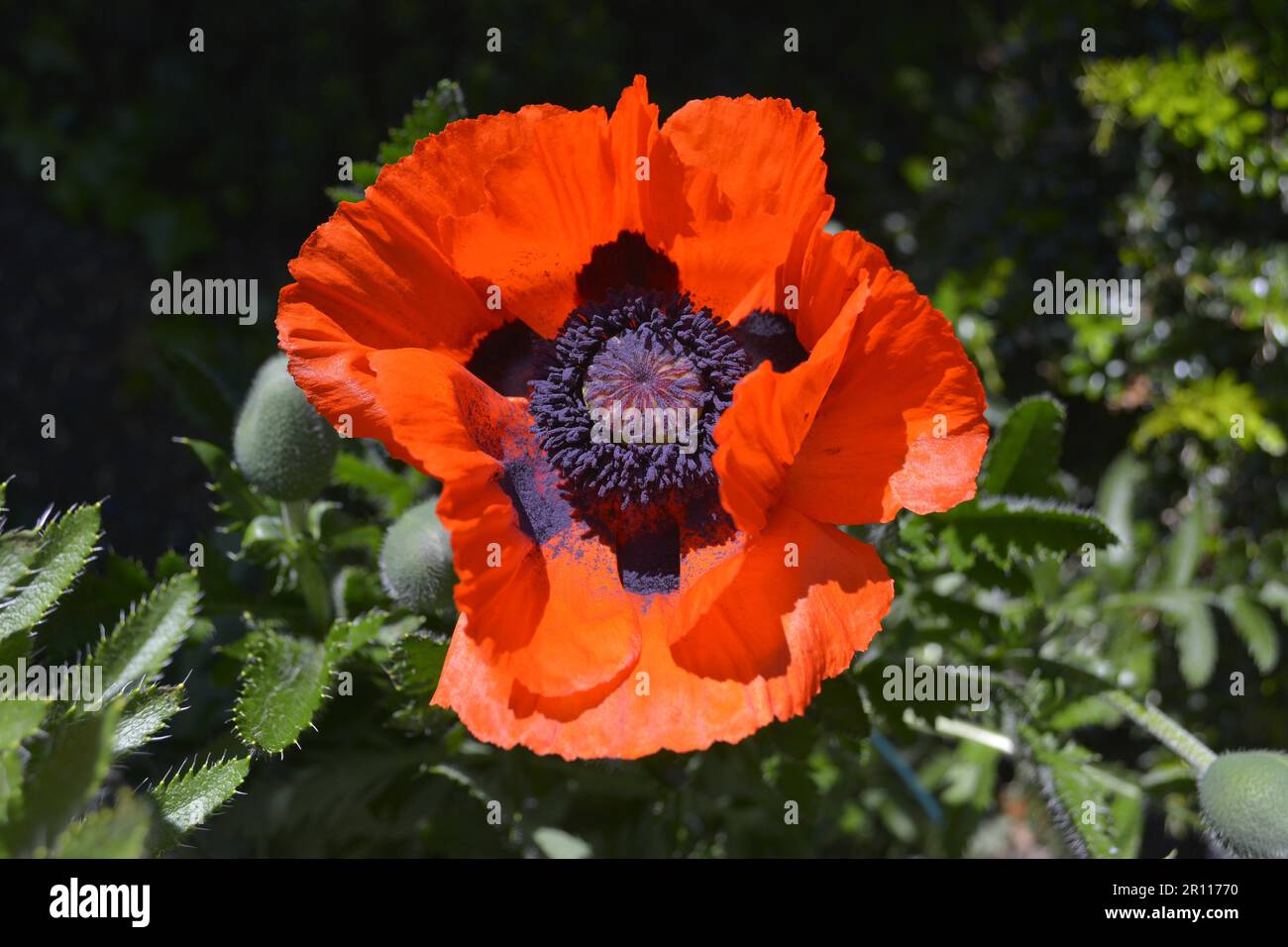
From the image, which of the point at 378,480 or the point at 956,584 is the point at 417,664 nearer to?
the point at 378,480

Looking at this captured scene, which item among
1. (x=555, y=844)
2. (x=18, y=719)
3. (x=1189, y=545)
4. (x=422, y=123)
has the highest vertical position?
(x=422, y=123)

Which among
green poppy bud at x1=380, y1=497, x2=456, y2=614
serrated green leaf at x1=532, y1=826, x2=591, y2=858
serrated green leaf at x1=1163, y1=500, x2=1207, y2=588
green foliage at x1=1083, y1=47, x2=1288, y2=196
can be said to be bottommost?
serrated green leaf at x1=532, y1=826, x2=591, y2=858

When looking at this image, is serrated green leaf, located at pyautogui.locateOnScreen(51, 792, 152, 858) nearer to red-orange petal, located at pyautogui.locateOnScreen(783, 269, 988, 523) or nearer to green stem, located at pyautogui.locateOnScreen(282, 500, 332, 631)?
green stem, located at pyautogui.locateOnScreen(282, 500, 332, 631)

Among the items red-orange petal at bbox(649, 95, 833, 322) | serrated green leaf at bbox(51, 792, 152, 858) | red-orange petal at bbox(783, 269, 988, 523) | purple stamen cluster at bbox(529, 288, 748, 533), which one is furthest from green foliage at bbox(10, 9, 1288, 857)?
red-orange petal at bbox(649, 95, 833, 322)

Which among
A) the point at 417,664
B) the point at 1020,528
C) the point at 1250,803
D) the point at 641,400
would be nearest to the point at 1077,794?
the point at 1250,803

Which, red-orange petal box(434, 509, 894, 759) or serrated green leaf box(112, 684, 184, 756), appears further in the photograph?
serrated green leaf box(112, 684, 184, 756)

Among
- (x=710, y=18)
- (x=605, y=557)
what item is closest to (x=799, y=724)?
(x=605, y=557)

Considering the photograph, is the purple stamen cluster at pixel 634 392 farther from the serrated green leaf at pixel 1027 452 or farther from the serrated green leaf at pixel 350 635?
the serrated green leaf at pixel 1027 452
